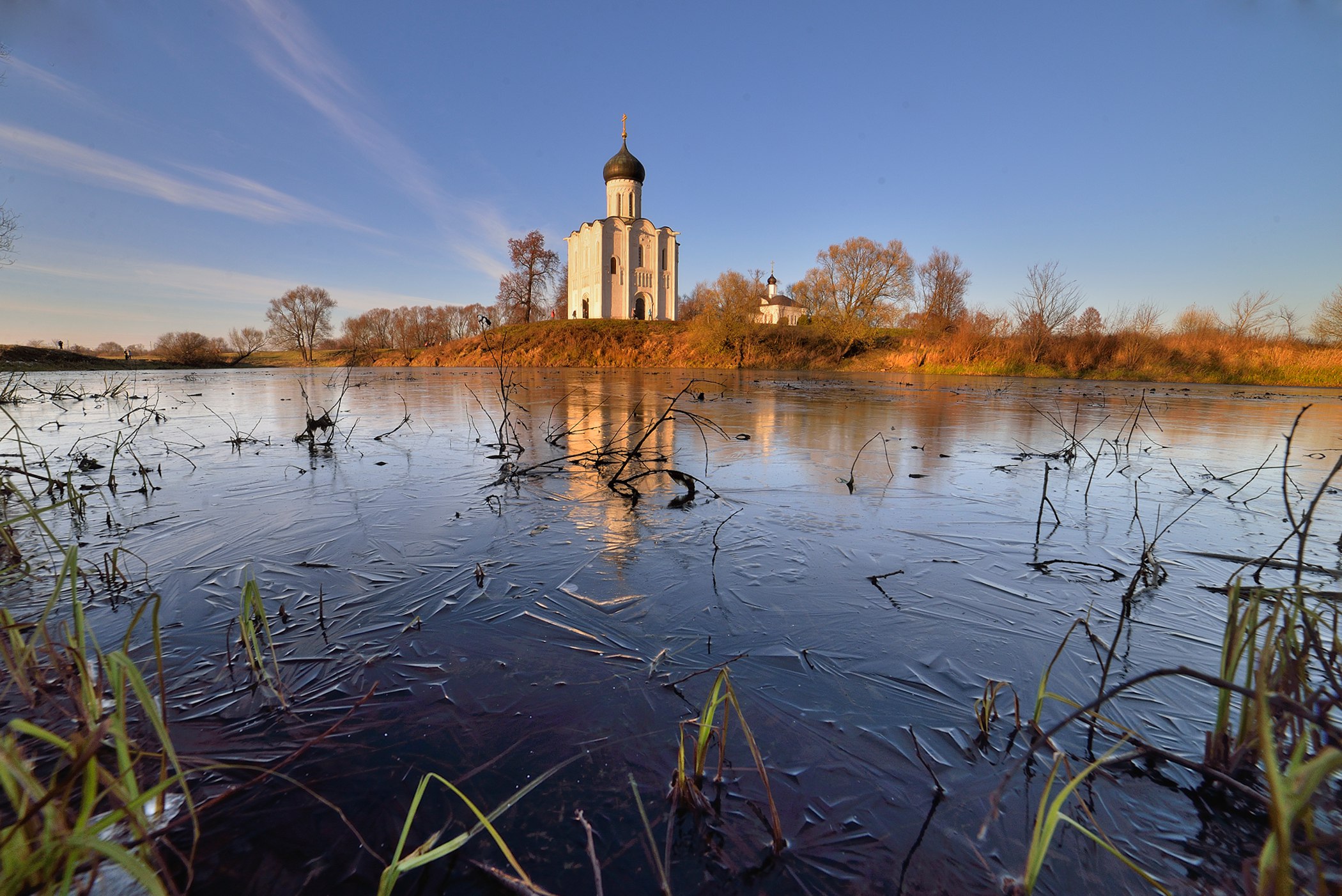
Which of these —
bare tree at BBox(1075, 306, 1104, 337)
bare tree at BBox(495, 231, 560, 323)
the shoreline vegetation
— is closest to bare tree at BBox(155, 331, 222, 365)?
the shoreline vegetation

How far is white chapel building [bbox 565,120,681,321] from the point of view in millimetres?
53406

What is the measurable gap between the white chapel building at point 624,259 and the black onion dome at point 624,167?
0.20ft

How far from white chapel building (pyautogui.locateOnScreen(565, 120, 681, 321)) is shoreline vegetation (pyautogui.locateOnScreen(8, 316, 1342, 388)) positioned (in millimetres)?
5919

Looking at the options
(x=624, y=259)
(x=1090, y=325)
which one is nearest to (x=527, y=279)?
(x=624, y=259)

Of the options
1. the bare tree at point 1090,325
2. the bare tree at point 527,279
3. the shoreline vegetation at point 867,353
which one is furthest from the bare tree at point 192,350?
the bare tree at point 1090,325

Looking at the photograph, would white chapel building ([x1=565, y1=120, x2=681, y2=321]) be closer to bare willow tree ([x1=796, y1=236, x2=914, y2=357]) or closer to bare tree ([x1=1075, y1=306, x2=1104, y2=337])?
bare willow tree ([x1=796, y1=236, x2=914, y2=357])

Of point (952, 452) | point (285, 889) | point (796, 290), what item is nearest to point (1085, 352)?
point (796, 290)

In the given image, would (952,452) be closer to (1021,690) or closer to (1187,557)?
(1187,557)

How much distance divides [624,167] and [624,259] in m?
8.63

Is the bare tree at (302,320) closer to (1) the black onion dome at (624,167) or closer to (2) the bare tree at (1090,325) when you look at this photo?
(1) the black onion dome at (624,167)

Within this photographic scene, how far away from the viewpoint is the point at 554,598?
8.16 ft

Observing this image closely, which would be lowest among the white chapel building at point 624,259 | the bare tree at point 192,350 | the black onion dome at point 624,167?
the bare tree at point 192,350

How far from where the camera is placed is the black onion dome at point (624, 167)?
175 feet

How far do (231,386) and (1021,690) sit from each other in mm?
21495
